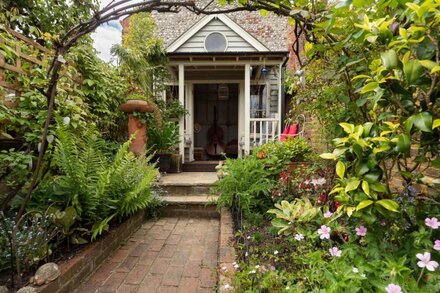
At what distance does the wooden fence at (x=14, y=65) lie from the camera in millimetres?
2221

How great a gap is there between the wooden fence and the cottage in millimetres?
3291

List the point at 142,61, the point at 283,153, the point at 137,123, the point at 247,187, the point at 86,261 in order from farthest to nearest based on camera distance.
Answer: the point at 142,61 → the point at 137,123 → the point at 283,153 → the point at 247,187 → the point at 86,261

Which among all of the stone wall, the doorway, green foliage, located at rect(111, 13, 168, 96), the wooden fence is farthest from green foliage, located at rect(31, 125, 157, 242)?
the stone wall

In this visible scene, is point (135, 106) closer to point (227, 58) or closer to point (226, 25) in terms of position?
point (227, 58)

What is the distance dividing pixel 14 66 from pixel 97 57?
57.9 inches

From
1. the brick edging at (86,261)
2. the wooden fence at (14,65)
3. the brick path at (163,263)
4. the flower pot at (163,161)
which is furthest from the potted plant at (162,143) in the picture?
the wooden fence at (14,65)

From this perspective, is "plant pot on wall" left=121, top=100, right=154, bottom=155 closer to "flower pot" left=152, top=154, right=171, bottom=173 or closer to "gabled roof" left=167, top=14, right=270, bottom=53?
"flower pot" left=152, top=154, right=171, bottom=173

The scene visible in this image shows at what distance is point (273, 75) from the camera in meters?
7.50

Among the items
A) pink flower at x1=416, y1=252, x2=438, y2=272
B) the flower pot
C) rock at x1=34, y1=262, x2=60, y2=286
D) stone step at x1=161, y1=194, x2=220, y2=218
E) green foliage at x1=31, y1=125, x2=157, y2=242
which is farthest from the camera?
the flower pot

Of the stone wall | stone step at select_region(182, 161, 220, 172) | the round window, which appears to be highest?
the stone wall

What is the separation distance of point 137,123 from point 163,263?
107 inches

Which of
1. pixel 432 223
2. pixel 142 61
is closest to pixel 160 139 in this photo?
pixel 142 61

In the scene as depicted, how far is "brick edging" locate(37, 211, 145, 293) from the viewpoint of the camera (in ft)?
5.30

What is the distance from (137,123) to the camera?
4.29m
